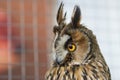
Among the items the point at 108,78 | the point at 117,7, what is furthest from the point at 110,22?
the point at 108,78

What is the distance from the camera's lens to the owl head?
2.19m

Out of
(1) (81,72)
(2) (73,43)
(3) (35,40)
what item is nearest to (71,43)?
(2) (73,43)

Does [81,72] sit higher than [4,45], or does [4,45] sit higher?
[4,45]

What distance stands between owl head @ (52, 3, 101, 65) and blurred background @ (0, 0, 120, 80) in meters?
1.05

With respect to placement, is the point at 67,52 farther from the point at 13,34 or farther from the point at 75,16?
the point at 13,34

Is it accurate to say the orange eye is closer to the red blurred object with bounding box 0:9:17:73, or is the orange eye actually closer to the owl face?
the owl face

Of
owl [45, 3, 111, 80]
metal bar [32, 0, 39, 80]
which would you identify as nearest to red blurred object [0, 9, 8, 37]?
metal bar [32, 0, 39, 80]

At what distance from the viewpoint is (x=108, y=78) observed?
2.25 m

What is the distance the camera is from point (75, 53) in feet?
7.24

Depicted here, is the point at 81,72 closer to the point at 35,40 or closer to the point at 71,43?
the point at 71,43

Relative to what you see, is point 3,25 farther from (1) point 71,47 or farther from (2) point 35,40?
(1) point 71,47

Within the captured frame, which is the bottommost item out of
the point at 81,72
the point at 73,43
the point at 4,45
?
the point at 81,72

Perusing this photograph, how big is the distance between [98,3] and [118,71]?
40cm

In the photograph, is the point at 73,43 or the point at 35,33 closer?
the point at 73,43
